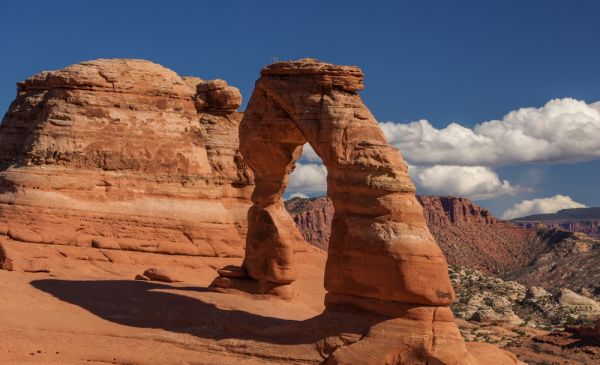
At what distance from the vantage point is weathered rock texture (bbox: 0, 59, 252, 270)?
1149 inches

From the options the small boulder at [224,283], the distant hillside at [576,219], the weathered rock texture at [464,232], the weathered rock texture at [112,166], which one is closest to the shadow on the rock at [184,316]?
the small boulder at [224,283]

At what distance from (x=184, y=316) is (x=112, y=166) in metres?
12.0

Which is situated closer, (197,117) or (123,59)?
(123,59)

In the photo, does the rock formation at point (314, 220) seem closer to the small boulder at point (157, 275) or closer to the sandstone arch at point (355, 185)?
the small boulder at point (157, 275)

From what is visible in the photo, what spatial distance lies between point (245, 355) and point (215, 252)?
1372 centimetres

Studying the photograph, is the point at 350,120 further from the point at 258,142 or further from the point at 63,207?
the point at 63,207

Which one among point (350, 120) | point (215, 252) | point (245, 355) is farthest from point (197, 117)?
point (245, 355)

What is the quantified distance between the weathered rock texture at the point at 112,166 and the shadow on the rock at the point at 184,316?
569 centimetres

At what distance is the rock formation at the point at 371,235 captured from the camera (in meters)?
17.5

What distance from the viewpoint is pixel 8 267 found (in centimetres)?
2483

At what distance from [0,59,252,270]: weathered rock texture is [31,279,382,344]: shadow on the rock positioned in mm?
5692

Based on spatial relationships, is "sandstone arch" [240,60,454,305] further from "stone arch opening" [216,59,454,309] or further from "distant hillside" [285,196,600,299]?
"distant hillside" [285,196,600,299]

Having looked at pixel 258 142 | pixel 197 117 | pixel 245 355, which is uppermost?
pixel 197 117

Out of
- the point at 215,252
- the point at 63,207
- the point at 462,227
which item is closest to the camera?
the point at 63,207
